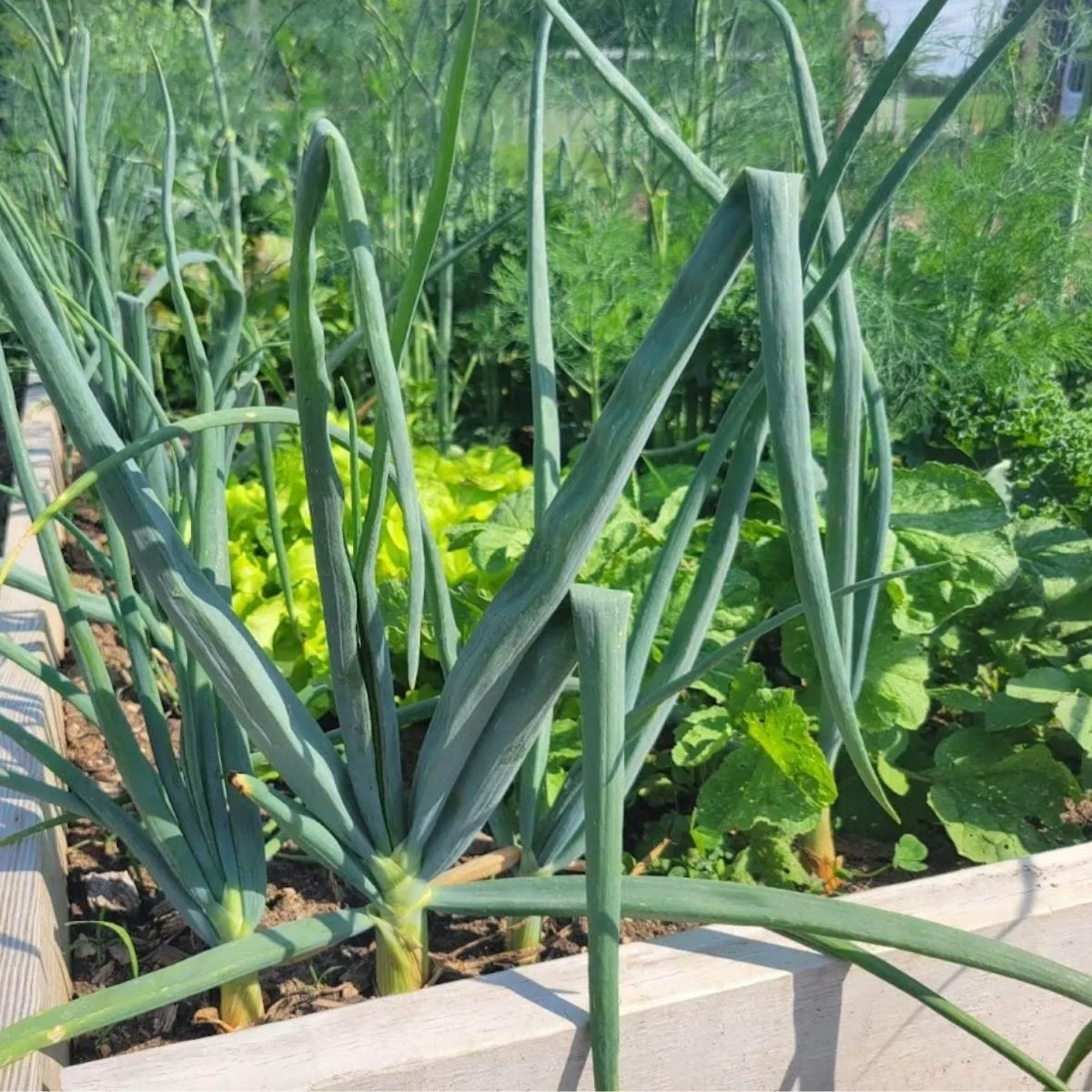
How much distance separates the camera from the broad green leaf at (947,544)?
2.97 feet

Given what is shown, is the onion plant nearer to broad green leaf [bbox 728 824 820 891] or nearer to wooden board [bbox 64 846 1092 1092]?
wooden board [bbox 64 846 1092 1092]

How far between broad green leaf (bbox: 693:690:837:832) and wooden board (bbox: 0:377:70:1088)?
18.7 inches

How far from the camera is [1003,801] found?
886 mm

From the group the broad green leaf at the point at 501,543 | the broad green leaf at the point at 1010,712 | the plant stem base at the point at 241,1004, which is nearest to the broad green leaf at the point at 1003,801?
the broad green leaf at the point at 1010,712

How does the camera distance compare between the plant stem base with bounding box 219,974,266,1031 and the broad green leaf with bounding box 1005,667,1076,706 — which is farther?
the broad green leaf with bounding box 1005,667,1076,706

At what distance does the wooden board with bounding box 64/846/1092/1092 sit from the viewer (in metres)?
0.64

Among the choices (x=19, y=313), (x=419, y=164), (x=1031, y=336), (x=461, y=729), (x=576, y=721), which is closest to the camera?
(x=19, y=313)

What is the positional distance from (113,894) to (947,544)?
2.49ft

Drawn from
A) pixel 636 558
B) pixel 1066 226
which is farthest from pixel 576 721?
pixel 1066 226

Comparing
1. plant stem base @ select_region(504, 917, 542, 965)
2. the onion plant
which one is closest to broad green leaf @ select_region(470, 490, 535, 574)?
the onion plant

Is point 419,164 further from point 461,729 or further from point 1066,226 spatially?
point 461,729

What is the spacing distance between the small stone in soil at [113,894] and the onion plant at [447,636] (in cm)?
20

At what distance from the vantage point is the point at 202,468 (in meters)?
0.65

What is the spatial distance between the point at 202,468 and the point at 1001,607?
75 cm
